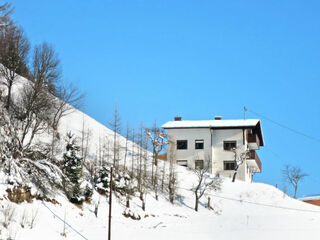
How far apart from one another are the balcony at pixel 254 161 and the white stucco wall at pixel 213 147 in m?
1.14

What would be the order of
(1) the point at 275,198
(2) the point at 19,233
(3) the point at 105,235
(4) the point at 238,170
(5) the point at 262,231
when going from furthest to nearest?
(4) the point at 238,170, (1) the point at 275,198, (5) the point at 262,231, (3) the point at 105,235, (2) the point at 19,233

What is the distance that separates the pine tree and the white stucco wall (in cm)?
2743

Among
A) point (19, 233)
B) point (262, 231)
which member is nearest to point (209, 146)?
Answer: point (262, 231)

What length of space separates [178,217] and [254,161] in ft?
74.4

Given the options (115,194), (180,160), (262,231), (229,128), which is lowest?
(262,231)

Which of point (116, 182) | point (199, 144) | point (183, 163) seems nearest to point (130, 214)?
point (116, 182)

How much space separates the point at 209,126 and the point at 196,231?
26181mm

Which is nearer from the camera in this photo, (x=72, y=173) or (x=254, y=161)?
(x=72, y=173)

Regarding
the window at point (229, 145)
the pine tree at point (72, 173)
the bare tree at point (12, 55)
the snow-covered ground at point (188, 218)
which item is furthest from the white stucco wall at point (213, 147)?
the pine tree at point (72, 173)

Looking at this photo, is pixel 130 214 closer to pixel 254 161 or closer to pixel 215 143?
pixel 215 143

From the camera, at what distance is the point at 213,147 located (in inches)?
2291

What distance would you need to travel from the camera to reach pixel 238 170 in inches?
2213

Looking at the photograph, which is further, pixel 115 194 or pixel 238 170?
pixel 238 170

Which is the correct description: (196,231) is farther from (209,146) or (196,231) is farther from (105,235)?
(209,146)
